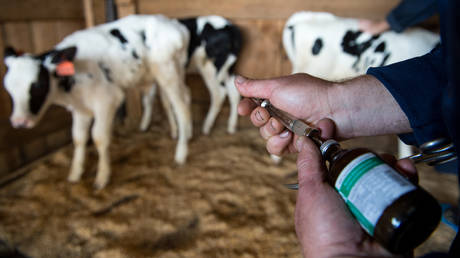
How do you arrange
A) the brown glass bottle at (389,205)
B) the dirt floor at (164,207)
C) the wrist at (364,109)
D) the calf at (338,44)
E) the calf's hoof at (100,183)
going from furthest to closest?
the calf's hoof at (100,183), the calf at (338,44), the dirt floor at (164,207), the wrist at (364,109), the brown glass bottle at (389,205)

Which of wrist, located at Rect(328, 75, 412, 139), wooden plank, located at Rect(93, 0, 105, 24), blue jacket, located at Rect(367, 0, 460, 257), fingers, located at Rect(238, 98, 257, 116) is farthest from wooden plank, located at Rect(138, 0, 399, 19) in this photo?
blue jacket, located at Rect(367, 0, 460, 257)

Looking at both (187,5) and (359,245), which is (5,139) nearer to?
(187,5)

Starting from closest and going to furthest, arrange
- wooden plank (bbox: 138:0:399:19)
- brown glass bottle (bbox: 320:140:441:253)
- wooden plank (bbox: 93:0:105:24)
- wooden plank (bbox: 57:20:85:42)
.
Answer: brown glass bottle (bbox: 320:140:441:253), wooden plank (bbox: 138:0:399:19), wooden plank (bbox: 57:20:85:42), wooden plank (bbox: 93:0:105:24)

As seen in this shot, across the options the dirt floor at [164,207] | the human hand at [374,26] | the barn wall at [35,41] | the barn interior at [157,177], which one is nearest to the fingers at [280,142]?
the barn interior at [157,177]

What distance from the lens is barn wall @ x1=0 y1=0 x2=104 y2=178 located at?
1789 mm

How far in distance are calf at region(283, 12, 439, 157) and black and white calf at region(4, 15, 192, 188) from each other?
79cm

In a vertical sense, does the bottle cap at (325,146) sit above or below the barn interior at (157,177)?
above

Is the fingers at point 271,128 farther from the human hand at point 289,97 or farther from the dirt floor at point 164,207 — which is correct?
the dirt floor at point 164,207

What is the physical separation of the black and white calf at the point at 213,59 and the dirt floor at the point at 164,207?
1.42 ft

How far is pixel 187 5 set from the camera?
6.77ft

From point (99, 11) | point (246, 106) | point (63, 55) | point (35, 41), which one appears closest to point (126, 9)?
point (99, 11)

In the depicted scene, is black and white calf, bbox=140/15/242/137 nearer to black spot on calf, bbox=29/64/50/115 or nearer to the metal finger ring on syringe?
black spot on calf, bbox=29/64/50/115

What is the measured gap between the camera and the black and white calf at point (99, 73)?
147 centimetres

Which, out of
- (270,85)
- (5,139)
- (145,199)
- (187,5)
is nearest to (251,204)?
(145,199)
